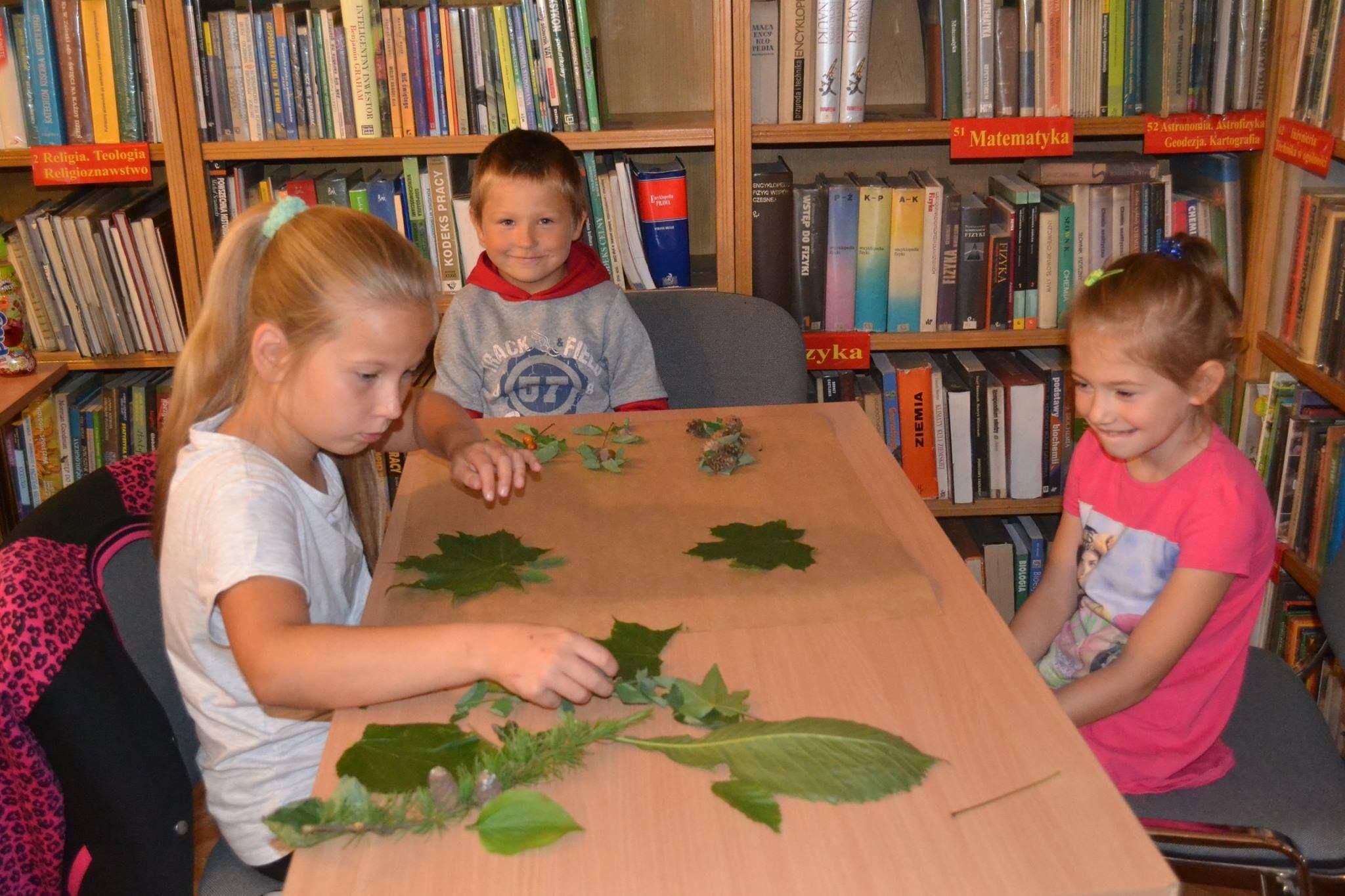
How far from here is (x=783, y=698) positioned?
39.5 inches

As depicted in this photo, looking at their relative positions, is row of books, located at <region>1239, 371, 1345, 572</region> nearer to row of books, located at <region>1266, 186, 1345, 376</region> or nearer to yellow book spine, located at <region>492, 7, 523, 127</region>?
row of books, located at <region>1266, 186, 1345, 376</region>

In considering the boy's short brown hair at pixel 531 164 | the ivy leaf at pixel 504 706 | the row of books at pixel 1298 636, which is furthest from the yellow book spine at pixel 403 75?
the row of books at pixel 1298 636

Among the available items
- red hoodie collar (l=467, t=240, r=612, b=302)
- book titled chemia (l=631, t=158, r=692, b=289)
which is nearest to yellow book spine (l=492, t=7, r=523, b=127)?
book titled chemia (l=631, t=158, r=692, b=289)

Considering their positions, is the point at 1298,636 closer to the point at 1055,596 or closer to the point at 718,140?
the point at 1055,596

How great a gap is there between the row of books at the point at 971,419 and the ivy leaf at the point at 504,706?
1684mm

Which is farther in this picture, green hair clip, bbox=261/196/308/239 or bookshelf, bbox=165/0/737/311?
bookshelf, bbox=165/0/737/311

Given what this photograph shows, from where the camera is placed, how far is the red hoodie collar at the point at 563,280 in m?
2.09

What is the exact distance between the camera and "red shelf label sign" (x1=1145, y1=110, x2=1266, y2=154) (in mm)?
2311

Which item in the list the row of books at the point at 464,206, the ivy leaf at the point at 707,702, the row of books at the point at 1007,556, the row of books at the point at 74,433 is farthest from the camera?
the row of books at the point at 1007,556

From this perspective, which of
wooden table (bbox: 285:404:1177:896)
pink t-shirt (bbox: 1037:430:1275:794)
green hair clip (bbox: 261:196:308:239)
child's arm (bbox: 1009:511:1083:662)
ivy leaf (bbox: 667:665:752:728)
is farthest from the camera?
child's arm (bbox: 1009:511:1083:662)

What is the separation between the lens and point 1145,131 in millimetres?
2336

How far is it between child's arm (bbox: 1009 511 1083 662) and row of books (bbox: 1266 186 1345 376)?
79 cm

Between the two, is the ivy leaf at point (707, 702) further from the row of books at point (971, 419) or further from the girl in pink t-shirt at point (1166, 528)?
the row of books at point (971, 419)

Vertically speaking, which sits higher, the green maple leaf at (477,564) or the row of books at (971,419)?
the green maple leaf at (477,564)
